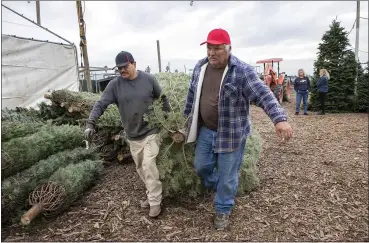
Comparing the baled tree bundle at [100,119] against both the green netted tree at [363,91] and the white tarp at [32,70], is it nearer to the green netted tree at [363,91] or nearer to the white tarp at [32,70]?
the white tarp at [32,70]

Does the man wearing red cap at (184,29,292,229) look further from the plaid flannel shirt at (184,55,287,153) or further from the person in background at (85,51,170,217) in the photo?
the person in background at (85,51,170,217)

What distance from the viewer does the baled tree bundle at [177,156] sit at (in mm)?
3736

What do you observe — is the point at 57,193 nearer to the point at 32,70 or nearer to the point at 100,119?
the point at 100,119

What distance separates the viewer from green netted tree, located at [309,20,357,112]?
529 inches

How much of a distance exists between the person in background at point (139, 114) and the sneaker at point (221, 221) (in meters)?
0.68

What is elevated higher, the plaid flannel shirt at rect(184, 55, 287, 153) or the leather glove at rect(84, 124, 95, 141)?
the plaid flannel shirt at rect(184, 55, 287, 153)

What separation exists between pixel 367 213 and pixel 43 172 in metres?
3.80

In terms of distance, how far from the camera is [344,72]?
13.4 m

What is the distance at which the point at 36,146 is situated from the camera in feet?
13.8

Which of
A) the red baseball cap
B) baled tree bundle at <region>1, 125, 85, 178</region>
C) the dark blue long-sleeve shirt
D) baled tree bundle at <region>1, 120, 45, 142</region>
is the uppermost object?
the red baseball cap

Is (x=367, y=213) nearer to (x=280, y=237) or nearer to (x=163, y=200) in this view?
(x=280, y=237)

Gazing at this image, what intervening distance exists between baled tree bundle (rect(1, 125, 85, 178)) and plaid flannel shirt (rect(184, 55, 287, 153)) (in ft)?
7.46

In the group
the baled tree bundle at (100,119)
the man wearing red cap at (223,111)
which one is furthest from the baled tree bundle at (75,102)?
the man wearing red cap at (223,111)

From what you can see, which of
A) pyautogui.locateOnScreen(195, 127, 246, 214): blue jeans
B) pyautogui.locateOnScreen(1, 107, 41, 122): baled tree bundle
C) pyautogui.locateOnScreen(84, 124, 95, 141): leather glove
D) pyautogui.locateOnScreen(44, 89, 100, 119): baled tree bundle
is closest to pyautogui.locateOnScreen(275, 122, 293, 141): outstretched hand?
pyautogui.locateOnScreen(195, 127, 246, 214): blue jeans
